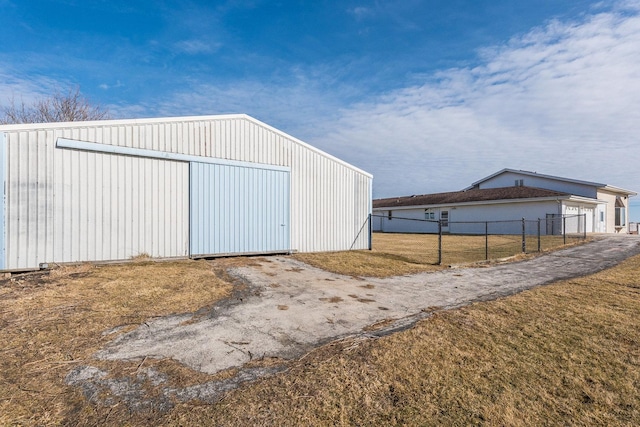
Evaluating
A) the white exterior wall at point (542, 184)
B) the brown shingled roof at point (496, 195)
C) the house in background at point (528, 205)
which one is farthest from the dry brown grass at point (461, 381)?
the white exterior wall at point (542, 184)

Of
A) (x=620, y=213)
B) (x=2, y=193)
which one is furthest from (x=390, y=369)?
(x=620, y=213)

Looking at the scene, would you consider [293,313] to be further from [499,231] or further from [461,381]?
[499,231]

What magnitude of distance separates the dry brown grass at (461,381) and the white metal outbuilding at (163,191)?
23.8 ft

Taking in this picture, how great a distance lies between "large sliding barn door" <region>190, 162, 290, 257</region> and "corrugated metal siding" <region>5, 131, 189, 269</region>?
379 mm

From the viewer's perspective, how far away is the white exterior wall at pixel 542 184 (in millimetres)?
26547

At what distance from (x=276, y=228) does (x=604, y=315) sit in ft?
28.7

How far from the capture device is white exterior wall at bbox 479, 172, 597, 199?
26.5 metres

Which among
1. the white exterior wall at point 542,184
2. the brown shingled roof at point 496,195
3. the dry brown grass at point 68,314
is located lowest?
the dry brown grass at point 68,314

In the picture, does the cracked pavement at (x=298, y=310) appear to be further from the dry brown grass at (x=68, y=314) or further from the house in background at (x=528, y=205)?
the house in background at (x=528, y=205)

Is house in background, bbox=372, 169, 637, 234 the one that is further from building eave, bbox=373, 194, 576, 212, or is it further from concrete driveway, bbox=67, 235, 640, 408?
concrete driveway, bbox=67, 235, 640, 408

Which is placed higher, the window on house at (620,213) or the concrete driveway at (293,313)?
the window on house at (620,213)

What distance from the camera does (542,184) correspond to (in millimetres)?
29375

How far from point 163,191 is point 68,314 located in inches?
200

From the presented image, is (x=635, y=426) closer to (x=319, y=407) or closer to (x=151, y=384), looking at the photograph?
(x=319, y=407)
